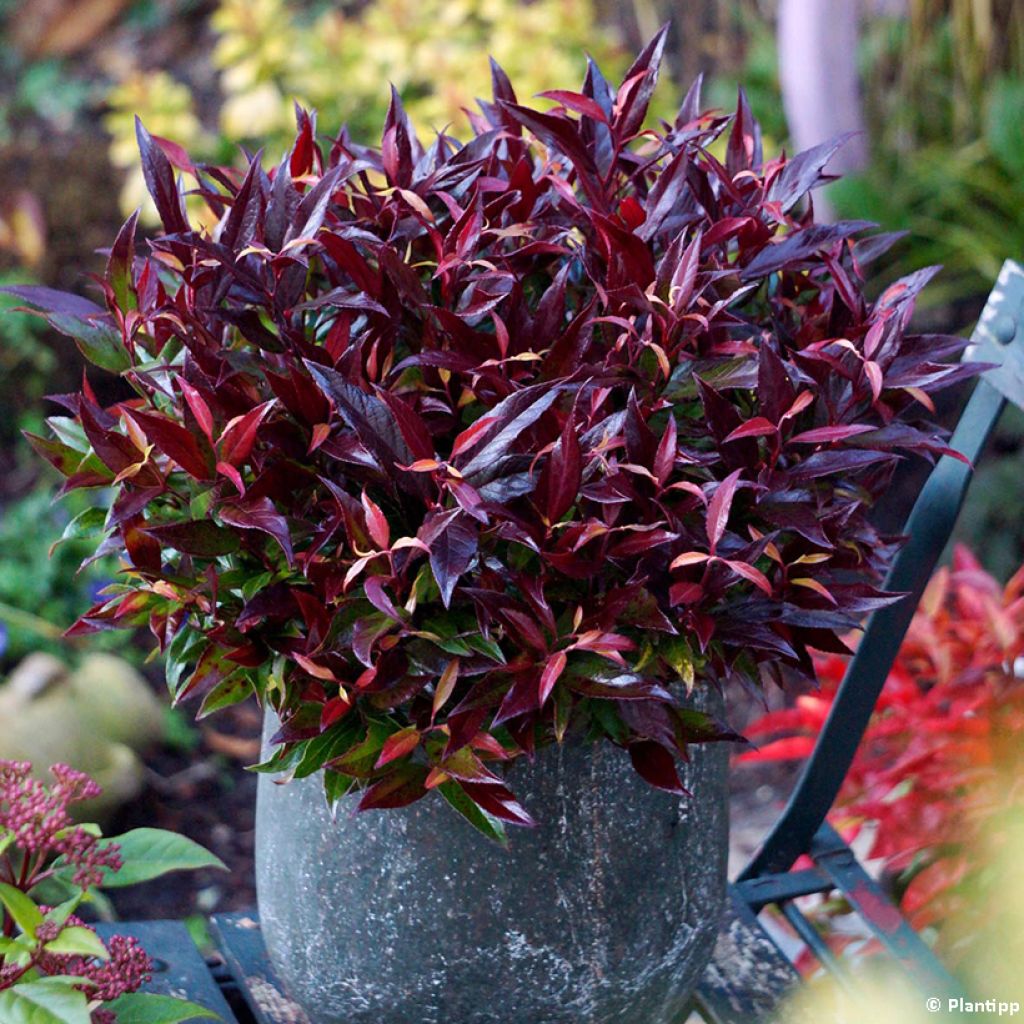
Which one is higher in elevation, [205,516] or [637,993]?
[205,516]

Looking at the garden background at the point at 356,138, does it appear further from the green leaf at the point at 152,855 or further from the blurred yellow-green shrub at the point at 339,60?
the green leaf at the point at 152,855

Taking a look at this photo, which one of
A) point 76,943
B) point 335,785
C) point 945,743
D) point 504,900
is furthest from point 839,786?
point 76,943

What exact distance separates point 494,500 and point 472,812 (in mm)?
226

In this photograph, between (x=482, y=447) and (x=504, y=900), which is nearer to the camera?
(x=482, y=447)

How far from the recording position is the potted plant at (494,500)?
845mm

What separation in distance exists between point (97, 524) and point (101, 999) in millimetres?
353

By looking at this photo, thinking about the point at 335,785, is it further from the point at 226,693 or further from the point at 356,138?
the point at 356,138

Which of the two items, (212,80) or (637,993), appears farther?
(212,80)

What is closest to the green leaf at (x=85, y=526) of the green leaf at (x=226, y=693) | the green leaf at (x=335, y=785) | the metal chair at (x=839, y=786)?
the green leaf at (x=226, y=693)

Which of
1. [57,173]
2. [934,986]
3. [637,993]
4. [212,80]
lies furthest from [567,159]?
[212,80]

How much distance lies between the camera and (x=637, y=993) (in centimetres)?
104

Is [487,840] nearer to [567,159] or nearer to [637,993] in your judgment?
[637,993]

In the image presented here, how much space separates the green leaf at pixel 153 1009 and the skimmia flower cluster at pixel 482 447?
0.21 metres

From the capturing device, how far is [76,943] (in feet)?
2.91
